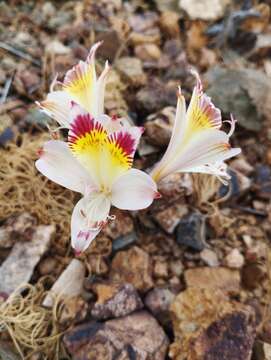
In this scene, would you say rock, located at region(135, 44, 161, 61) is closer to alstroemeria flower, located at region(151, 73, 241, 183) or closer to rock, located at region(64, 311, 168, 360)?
alstroemeria flower, located at region(151, 73, 241, 183)

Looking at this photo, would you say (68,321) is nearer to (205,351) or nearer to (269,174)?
(205,351)

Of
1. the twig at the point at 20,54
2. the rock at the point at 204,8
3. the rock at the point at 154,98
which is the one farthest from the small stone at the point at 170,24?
the twig at the point at 20,54

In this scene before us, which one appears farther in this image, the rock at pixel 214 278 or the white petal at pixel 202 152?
the rock at pixel 214 278

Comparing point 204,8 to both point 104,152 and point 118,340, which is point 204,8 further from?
point 118,340

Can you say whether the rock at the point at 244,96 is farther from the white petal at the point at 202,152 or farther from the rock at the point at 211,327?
the rock at the point at 211,327

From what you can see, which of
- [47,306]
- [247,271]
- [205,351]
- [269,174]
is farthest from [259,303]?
[47,306]
